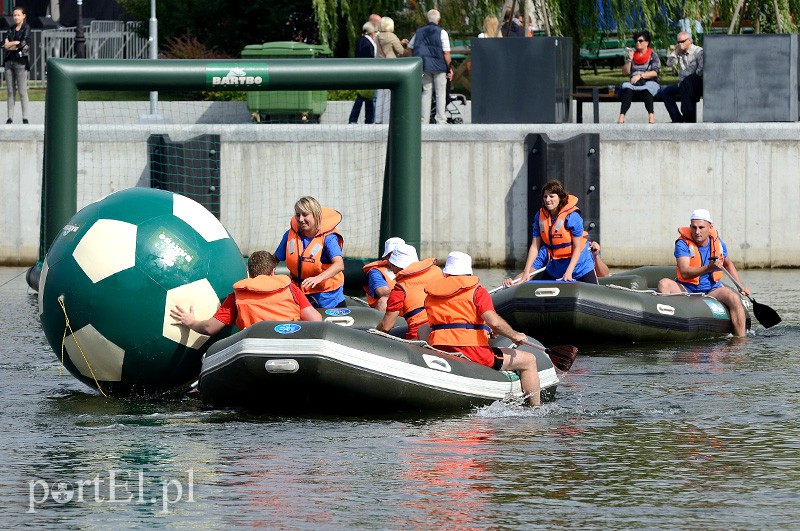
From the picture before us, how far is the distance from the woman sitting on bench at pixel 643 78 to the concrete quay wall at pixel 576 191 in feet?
3.75

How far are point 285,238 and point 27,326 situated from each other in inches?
143

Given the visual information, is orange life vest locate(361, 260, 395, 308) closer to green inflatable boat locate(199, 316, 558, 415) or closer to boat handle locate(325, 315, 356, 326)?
boat handle locate(325, 315, 356, 326)

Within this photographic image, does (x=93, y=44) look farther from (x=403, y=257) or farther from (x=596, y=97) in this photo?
(x=403, y=257)

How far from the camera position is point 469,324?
1110cm

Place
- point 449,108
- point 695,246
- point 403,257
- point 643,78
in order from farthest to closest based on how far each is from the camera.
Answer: point 449,108 < point 643,78 < point 695,246 < point 403,257

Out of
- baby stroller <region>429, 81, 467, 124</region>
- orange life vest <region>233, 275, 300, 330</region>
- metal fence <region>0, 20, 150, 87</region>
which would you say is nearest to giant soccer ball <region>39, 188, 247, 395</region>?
orange life vest <region>233, 275, 300, 330</region>

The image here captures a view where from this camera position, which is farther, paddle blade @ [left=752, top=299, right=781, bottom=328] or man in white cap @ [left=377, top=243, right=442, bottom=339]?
paddle blade @ [left=752, top=299, right=781, bottom=328]

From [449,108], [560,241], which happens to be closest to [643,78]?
[449,108]

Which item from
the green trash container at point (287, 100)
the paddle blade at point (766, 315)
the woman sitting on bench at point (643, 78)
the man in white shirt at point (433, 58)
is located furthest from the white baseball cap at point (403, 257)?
the green trash container at point (287, 100)

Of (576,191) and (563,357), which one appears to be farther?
(576,191)

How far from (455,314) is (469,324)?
0.14 metres

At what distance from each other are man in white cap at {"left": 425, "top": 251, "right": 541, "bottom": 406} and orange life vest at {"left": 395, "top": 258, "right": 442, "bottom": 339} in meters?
0.64

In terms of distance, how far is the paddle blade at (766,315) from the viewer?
1545 cm

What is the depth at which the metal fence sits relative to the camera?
33.3 m
